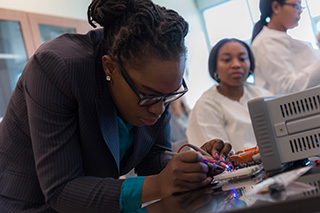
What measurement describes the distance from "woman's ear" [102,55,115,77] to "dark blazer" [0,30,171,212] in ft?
0.07

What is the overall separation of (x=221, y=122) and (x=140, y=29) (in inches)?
58.0

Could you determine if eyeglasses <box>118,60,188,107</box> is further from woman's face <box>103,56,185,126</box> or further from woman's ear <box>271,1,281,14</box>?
woman's ear <box>271,1,281,14</box>

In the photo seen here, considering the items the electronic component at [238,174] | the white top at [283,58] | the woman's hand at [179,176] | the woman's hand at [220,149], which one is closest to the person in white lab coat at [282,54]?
the white top at [283,58]

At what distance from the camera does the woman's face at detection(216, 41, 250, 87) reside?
2457 mm

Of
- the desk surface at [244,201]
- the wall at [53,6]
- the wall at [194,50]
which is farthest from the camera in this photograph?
the wall at [194,50]

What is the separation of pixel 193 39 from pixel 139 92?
5.18 metres

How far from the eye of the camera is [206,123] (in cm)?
231

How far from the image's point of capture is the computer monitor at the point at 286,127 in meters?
0.85

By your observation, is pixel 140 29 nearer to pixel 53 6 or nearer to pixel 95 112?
pixel 95 112

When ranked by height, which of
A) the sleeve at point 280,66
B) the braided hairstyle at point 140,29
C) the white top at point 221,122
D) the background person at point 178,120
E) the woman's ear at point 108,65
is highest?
the braided hairstyle at point 140,29

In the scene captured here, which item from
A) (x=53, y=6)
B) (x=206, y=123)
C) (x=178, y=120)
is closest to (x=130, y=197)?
(x=206, y=123)

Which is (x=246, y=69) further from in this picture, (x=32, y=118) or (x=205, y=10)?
(x=205, y=10)

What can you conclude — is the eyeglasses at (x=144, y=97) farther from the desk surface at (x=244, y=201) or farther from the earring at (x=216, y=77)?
the earring at (x=216, y=77)

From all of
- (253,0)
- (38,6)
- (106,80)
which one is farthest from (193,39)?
(106,80)
